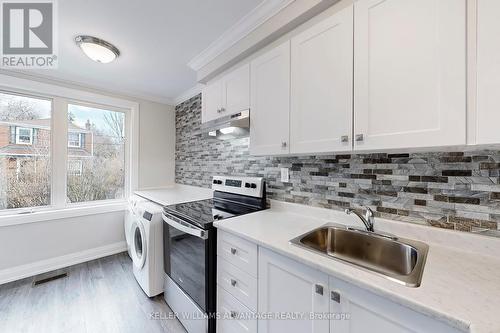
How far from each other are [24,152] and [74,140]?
502 millimetres

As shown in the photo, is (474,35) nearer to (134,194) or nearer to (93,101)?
(134,194)

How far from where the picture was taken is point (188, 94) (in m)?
3.18

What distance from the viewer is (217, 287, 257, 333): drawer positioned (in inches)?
46.8

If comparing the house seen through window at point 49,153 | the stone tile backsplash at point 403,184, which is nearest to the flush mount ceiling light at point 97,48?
the house seen through window at point 49,153

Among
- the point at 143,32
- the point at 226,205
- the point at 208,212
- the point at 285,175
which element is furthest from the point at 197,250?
the point at 143,32

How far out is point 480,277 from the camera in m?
0.77

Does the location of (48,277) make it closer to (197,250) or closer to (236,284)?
(197,250)

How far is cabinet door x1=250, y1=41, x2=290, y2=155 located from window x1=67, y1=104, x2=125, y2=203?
2608 mm

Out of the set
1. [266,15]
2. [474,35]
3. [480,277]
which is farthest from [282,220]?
[266,15]

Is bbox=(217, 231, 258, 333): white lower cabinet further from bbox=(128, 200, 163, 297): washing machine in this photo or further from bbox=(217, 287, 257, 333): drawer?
bbox=(128, 200, 163, 297): washing machine

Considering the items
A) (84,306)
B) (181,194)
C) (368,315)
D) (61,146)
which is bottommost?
(84,306)

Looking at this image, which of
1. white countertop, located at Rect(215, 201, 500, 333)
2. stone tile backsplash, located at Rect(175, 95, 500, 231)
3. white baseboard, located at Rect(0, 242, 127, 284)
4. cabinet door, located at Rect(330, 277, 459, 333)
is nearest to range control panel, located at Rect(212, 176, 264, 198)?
stone tile backsplash, located at Rect(175, 95, 500, 231)

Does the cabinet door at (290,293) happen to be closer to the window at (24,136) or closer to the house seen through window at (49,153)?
the house seen through window at (49,153)

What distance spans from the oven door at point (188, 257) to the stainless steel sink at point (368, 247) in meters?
0.71
